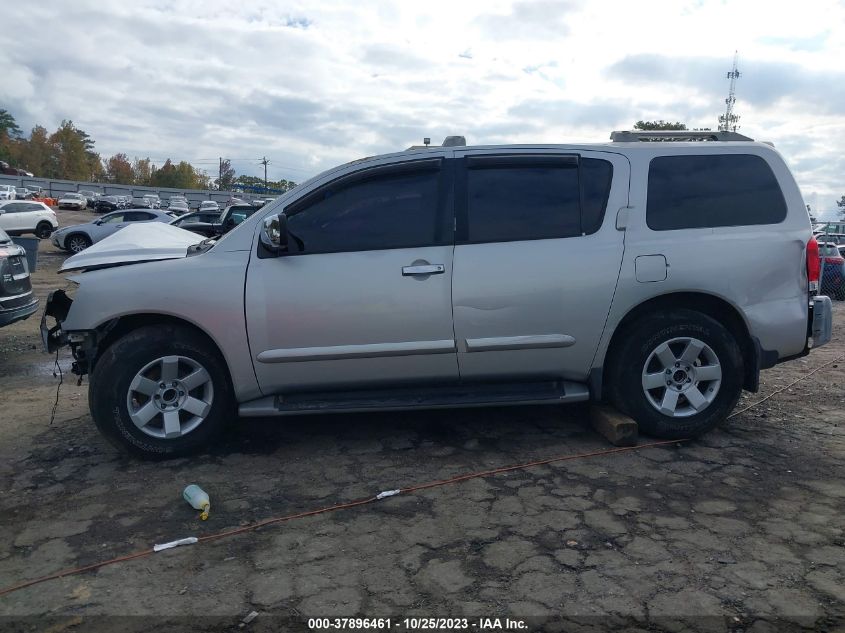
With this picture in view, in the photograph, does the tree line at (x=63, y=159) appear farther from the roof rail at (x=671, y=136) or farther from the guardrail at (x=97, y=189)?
the roof rail at (x=671, y=136)

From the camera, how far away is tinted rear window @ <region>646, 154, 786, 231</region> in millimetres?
4773

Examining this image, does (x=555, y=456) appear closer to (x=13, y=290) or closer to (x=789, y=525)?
(x=789, y=525)

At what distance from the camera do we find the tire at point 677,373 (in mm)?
4656

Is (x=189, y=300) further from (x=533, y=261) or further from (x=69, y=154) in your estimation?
(x=69, y=154)

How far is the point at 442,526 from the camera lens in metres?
3.61

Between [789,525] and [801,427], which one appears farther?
[801,427]

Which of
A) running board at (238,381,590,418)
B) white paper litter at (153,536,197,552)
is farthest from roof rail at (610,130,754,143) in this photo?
white paper litter at (153,536,197,552)

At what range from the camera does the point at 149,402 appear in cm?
456

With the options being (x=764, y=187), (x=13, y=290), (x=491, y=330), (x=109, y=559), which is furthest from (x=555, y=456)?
(x=13, y=290)

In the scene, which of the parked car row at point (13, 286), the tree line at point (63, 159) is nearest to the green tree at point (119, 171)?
the tree line at point (63, 159)

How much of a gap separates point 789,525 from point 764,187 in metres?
2.30

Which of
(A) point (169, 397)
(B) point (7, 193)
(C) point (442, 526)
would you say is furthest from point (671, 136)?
(B) point (7, 193)

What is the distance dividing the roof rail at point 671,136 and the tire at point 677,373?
1.27 m

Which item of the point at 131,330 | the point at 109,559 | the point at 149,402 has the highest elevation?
the point at 131,330
